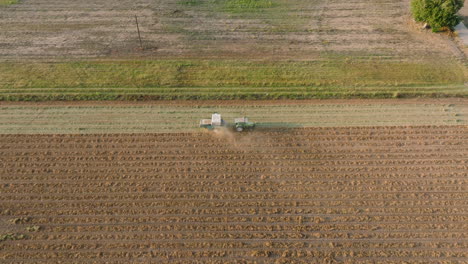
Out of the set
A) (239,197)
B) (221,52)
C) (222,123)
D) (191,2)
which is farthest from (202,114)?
(191,2)

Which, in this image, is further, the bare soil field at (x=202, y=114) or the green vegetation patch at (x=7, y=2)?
the green vegetation patch at (x=7, y=2)

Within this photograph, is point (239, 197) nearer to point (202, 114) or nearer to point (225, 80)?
point (202, 114)

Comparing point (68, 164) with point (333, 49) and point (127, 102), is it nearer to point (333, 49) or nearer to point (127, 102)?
point (127, 102)

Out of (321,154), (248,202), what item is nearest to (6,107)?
(248,202)

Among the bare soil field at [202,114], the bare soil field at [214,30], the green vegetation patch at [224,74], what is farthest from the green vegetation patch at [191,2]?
the bare soil field at [202,114]

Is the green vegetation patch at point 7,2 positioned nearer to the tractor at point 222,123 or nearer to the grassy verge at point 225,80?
the grassy verge at point 225,80

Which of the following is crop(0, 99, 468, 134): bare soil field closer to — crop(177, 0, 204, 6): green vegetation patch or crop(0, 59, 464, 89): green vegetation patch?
crop(0, 59, 464, 89): green vegetation patch

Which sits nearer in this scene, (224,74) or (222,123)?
(222,123)

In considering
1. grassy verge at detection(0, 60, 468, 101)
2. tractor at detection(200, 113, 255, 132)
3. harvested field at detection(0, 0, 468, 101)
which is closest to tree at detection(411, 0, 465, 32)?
harvested field at detection(0, 0, 468, 101)
